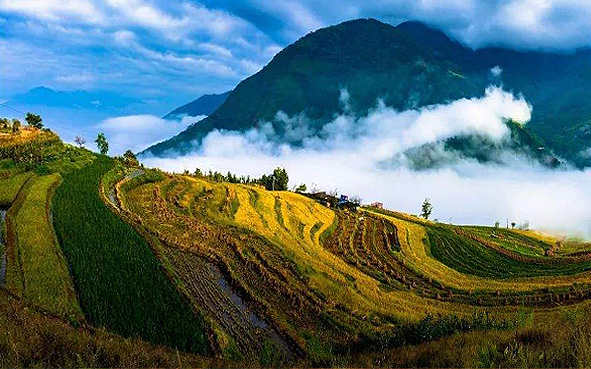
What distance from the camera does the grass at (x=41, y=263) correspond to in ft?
71.2

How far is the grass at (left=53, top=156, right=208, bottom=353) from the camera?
20.2m

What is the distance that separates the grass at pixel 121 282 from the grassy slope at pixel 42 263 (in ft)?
2.13

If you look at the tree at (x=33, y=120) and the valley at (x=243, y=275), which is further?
the tree at (x=33, y=120)

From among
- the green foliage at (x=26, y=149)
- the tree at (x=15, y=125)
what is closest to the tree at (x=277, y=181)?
the green foliage at (x=26, y=149)

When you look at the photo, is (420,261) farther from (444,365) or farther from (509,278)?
(444,365)

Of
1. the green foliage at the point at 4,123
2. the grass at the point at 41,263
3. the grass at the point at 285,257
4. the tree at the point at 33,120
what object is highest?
the tree at the point at 33,120

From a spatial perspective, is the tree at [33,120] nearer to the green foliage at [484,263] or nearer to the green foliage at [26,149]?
the green foliage at [26,149]

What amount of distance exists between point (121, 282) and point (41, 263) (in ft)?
19.7

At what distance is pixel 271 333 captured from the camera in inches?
877

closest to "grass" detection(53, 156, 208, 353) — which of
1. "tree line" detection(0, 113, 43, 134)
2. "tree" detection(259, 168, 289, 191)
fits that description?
"tree line" detection(0, 113, 43, 134)

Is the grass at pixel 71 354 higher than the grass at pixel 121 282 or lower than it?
higher

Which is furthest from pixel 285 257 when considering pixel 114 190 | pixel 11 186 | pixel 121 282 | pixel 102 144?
pixel 102 144

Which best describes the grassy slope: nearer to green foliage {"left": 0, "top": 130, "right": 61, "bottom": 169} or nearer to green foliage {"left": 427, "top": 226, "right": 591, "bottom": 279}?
green foliage {"left": 0, "top": 130, "right": 61, "bottom": 169}

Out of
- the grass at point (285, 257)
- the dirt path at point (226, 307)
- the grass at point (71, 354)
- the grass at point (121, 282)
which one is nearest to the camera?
the grass at point (71, 354)
